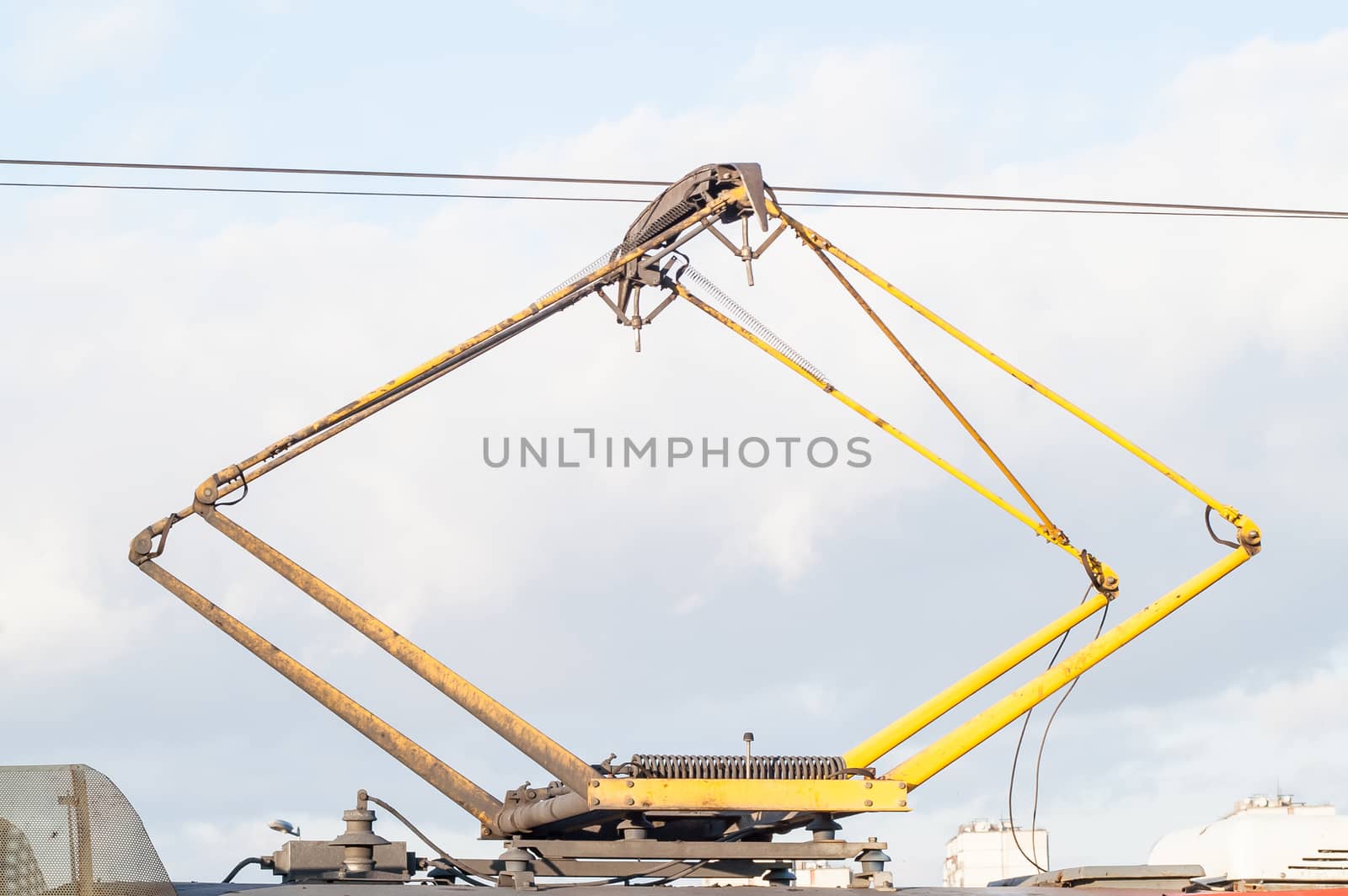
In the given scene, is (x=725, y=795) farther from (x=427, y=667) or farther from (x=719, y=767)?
(x=427, y=667)

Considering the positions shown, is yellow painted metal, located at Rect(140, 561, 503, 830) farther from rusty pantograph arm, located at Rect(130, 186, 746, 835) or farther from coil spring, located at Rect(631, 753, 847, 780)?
coil spring, located at Rect(631, 753, 847, 780)

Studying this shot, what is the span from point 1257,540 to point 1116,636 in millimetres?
2616

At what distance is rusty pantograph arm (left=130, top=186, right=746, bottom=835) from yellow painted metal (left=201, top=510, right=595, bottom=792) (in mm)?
11

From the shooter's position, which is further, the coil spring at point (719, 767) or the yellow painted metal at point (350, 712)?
the yellow painted metal at point (350, 712)

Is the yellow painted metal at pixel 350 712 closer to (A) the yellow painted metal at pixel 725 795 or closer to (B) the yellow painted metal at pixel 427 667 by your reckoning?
(B) the yellow painted metal at pixel 427 667

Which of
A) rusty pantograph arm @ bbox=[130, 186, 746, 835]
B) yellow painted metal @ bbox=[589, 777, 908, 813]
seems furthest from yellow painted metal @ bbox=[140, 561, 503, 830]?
yellow painted metal @ bbox=[589, 777, 908, 813]

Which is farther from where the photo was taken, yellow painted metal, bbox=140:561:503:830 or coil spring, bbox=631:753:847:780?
yellow painted metal, bbox=140:561:503:830

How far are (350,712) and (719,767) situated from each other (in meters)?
5.26

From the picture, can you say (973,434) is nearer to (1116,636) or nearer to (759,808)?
(1116,636)

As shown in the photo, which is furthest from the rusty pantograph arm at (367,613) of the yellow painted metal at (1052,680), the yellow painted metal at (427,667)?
the yellow painted metal at (1052,680)

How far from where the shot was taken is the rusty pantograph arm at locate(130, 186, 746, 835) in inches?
894

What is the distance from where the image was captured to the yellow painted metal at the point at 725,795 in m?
21.3

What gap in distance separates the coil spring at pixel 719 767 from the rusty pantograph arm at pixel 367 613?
4.64 feet

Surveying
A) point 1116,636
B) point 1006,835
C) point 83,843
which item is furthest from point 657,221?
point 1006,835
